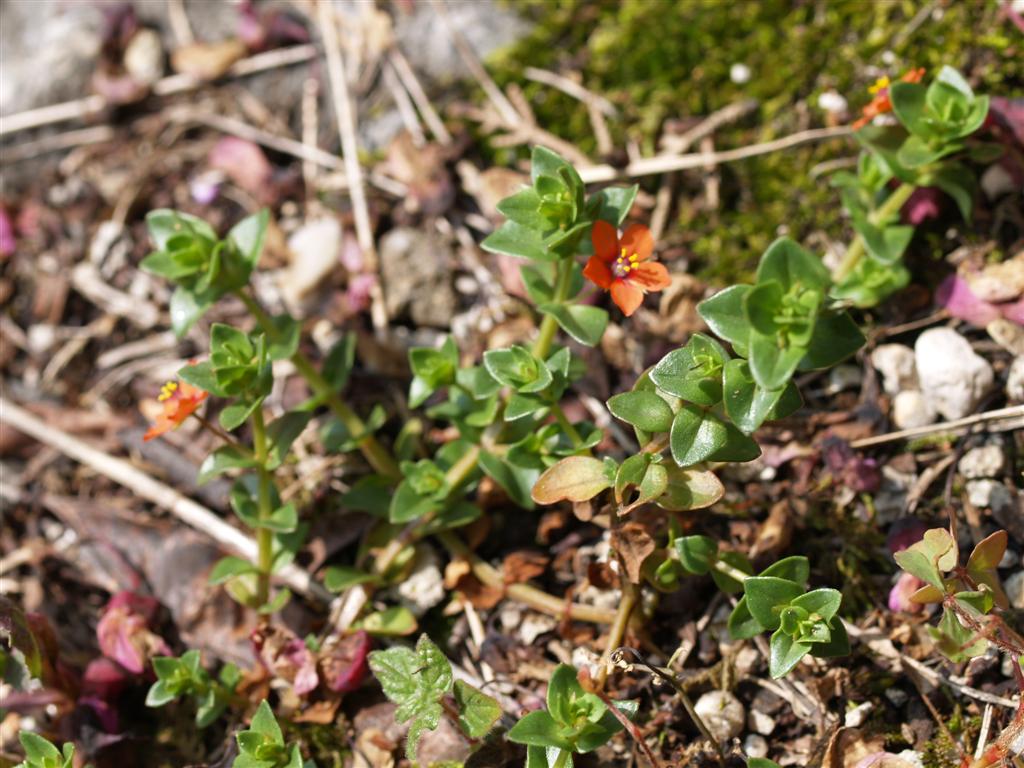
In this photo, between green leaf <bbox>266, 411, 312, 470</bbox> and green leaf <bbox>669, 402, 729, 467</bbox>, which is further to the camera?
green leaf <bbox>266, 411, 312, 470</bbox>

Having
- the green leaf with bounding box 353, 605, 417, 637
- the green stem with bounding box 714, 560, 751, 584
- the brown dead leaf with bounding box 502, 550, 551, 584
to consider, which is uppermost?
the green stem with bounding box 714, 560, 751, 584

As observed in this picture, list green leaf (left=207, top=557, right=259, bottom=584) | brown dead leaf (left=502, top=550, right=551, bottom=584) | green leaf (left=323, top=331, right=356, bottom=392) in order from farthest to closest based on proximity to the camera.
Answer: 1. green leaf (left=323, top=331, right=356, bottom=392)
2. brown dead leaf (left=502, top=550, right=551, bottom=584)
3. green leaf (left=207, top=557, right=259, bottom=584)

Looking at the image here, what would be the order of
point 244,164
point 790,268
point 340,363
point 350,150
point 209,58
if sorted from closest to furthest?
point 790,268 → point 340,363 → point 350,150 → point 244,164 → point 209,58

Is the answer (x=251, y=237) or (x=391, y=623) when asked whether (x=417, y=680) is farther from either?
(x=251, y=237)

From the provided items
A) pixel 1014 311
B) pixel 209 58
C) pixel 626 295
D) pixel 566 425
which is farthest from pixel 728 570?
pixel 209 58

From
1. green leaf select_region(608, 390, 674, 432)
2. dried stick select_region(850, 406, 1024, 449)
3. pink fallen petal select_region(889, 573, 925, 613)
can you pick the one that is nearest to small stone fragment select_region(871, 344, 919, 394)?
dried stick select_region(850, 406, 1024, 449)

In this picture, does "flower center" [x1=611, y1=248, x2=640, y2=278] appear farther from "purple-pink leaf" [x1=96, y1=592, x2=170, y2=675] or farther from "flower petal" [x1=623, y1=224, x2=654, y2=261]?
"purple-pink leaf" [x1=96, y1=592, x2=170, y2=675]

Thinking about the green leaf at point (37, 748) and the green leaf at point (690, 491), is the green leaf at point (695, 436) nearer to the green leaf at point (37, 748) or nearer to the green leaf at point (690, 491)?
the green leaf at point (690, 491)
